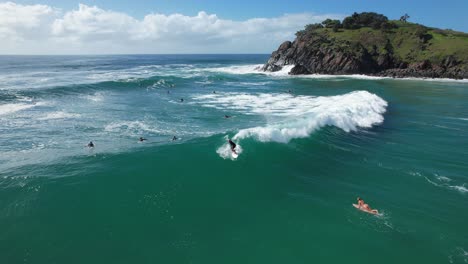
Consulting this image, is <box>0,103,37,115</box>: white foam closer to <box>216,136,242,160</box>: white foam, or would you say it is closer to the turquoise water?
the turquoise water

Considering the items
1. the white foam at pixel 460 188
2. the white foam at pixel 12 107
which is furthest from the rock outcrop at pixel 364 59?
the white foam at pixel 460 188

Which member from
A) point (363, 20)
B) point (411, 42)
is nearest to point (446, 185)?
point (411, 42)

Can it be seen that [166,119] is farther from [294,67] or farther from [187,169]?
[294,67]

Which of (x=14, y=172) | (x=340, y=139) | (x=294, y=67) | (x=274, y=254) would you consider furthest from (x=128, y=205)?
(x=294, y=67)

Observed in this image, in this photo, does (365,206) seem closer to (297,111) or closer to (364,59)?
(297,111)

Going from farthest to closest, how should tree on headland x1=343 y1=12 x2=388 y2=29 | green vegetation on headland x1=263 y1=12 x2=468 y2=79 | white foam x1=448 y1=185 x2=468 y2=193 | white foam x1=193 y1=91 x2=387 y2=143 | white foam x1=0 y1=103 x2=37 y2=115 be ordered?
tree on headland x1=343 y1=12 x2=388 y2=29 → green vegetation on headland x1=263 y1=12 x2=468 y2=79 → white foam x1=0 y1=103 x2=37 y2=115 → white foam x1=193 y1=91 x2=387 y2=143 → white foam x1=448 y1=185 x2=468 y2=193

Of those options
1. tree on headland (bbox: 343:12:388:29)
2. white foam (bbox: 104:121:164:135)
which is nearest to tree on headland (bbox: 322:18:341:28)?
tree on headland (bbox: 343:12:388:29)
